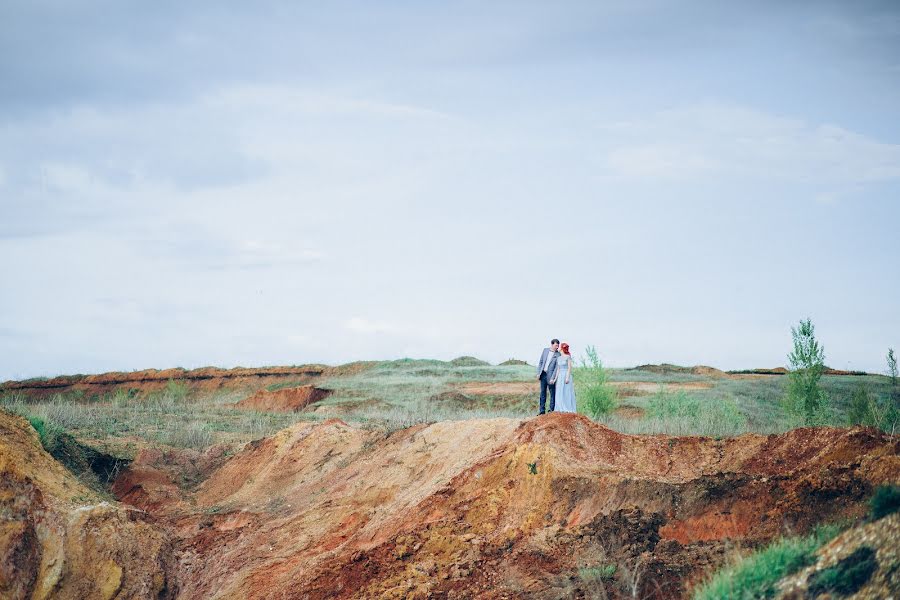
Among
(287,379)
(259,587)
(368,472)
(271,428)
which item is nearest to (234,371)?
(287,379)

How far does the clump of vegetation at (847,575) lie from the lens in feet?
16.4

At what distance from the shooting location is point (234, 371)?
52.6 meters

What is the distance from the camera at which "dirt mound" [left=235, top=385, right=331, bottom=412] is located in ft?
116

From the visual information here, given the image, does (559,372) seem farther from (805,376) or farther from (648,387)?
(648,387)

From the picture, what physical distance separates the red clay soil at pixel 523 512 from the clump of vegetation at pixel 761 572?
23.5 inches

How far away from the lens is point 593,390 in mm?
20594

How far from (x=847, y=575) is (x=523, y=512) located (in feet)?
17.1

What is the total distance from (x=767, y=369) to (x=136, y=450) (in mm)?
41082

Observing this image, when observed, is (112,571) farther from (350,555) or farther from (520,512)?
(520,512)

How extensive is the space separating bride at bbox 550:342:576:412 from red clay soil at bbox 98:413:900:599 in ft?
8.31

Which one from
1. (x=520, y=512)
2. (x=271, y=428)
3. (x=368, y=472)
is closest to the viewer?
(x=520, y=512)

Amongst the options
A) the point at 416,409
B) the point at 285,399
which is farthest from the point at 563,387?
the point at 285,399

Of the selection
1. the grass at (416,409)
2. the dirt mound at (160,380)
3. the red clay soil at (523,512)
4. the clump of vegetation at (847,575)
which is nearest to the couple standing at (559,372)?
the grass at (416,409)

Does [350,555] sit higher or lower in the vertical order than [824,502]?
lower
